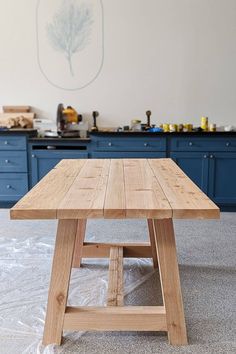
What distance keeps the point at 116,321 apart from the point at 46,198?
62 centimetres

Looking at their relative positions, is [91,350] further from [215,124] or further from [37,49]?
[37,49]

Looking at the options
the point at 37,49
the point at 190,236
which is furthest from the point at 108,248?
the point at 37,49

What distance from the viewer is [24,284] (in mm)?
2164

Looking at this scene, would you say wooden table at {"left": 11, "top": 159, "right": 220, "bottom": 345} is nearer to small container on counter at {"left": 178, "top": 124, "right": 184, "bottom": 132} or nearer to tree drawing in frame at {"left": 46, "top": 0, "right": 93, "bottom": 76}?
small container on counter at {"left": 178, "top": 124, "right": 184, "bottom": 132}

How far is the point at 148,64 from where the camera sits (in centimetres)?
422

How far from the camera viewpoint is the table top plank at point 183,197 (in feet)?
4.28

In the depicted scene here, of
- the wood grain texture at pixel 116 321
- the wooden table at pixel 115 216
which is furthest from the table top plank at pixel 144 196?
the wood grain texture at pixel 116 321

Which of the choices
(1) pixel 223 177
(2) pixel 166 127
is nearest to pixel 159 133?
(2) pixel 166 127

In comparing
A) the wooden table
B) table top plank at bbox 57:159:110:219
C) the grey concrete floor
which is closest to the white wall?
the grey concrete floor

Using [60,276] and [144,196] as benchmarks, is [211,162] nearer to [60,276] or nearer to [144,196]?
[144,196]

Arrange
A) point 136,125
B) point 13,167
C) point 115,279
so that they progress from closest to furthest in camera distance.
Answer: point 115,279 < point 13,167 < point 136,125

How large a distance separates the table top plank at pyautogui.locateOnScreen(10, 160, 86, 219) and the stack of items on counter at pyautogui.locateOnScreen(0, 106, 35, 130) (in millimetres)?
2360

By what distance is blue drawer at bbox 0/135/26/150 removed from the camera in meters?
3.86

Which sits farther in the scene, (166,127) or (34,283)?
(166,127)
